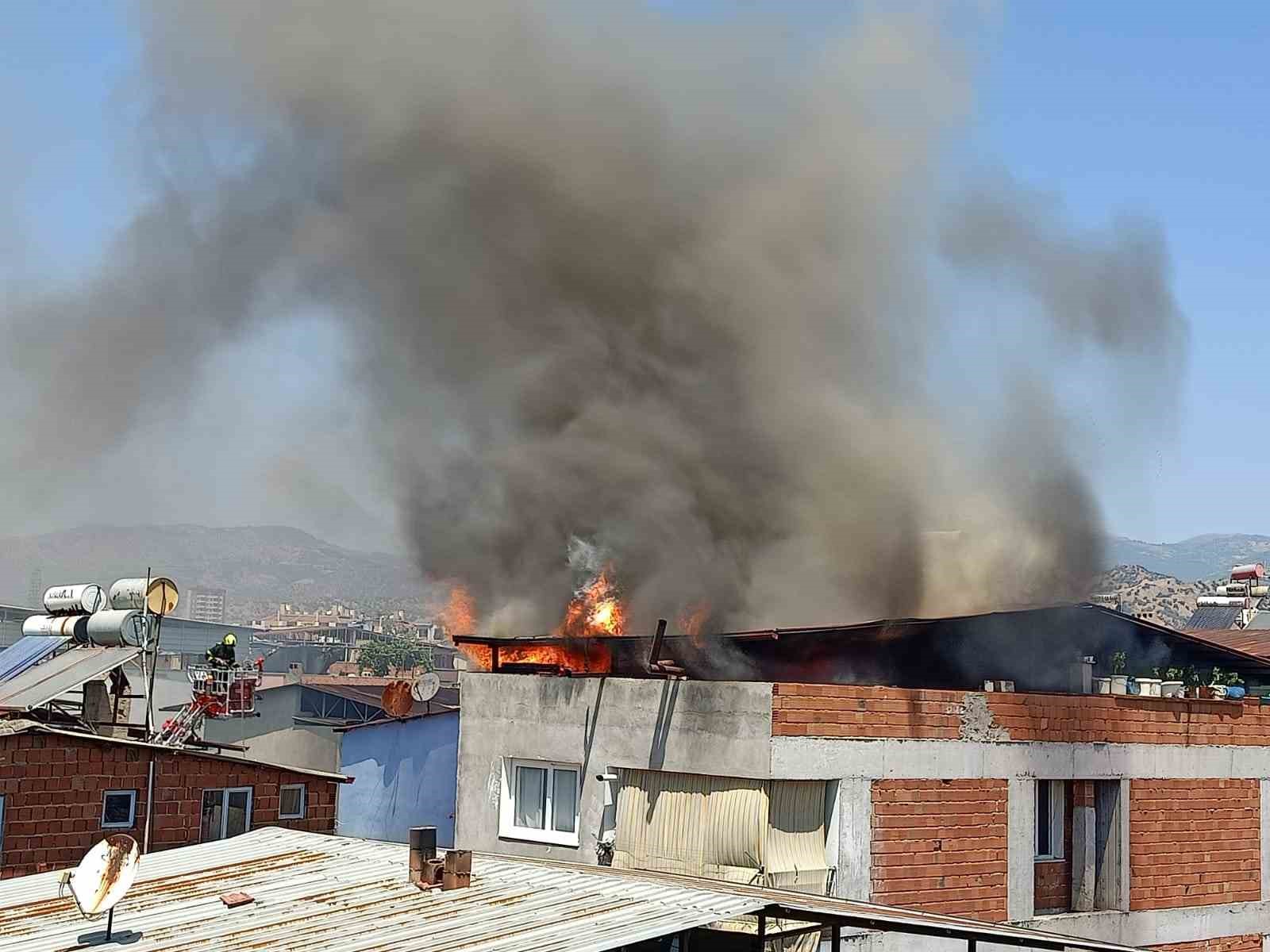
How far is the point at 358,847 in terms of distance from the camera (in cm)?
1628

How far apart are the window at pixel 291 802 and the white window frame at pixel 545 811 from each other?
321 cm

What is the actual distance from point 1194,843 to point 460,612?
716 inches

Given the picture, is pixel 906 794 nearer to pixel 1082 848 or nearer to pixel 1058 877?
pixel 1058 877

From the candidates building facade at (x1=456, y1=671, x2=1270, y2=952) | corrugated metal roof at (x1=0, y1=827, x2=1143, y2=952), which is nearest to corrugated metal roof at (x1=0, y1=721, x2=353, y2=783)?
corrugated metal roof at (x1=0, y1=827, x2=1143, y2=952)

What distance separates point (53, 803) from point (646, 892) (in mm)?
9129

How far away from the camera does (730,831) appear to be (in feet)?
63.0

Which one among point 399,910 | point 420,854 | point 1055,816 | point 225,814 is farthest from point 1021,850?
point 399,910

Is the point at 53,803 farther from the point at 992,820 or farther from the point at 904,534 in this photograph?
the point at 904,534

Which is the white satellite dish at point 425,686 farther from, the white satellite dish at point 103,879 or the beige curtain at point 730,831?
the white satellite dish at point 103,879

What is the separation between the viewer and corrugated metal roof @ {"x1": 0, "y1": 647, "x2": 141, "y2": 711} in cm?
1978

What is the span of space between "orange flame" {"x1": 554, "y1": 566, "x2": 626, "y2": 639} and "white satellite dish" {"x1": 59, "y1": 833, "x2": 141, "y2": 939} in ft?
55.5

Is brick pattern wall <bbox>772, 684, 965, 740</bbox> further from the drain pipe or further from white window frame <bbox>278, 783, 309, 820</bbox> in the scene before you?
the drain pipe

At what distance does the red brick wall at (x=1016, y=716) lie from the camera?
1933 centimetres

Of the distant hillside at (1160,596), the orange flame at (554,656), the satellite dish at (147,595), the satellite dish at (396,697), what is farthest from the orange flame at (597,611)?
the distant hillside at (1160,596)
